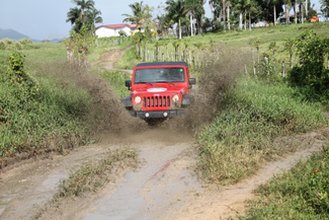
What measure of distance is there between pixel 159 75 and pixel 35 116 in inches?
143

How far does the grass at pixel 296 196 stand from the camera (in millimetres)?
6125

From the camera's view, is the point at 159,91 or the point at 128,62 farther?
the point at 128,62

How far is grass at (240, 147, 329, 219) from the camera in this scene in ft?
20.1

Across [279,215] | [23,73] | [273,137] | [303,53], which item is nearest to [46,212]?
[279,215]

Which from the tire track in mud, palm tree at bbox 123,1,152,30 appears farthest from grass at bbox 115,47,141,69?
the tire track in mud

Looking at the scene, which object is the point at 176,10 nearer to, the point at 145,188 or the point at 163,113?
the point at 163,113

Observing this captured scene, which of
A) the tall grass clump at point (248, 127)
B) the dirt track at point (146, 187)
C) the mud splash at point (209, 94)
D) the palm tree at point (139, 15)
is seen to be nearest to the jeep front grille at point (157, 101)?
the mud splash at point (209, 94)

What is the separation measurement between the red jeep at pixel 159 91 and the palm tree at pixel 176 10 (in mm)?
61141

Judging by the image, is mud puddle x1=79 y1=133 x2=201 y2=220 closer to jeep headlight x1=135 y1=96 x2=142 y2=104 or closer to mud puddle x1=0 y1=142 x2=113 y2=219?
mud puddle x1=0 y1=142 x2=113 y2=219

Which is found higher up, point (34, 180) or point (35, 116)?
point (35, 116)

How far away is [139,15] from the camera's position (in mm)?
63344

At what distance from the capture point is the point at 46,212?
7.50 metres

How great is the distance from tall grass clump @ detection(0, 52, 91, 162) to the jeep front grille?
196cm

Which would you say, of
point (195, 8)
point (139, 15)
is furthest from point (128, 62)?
point (195, 8)
